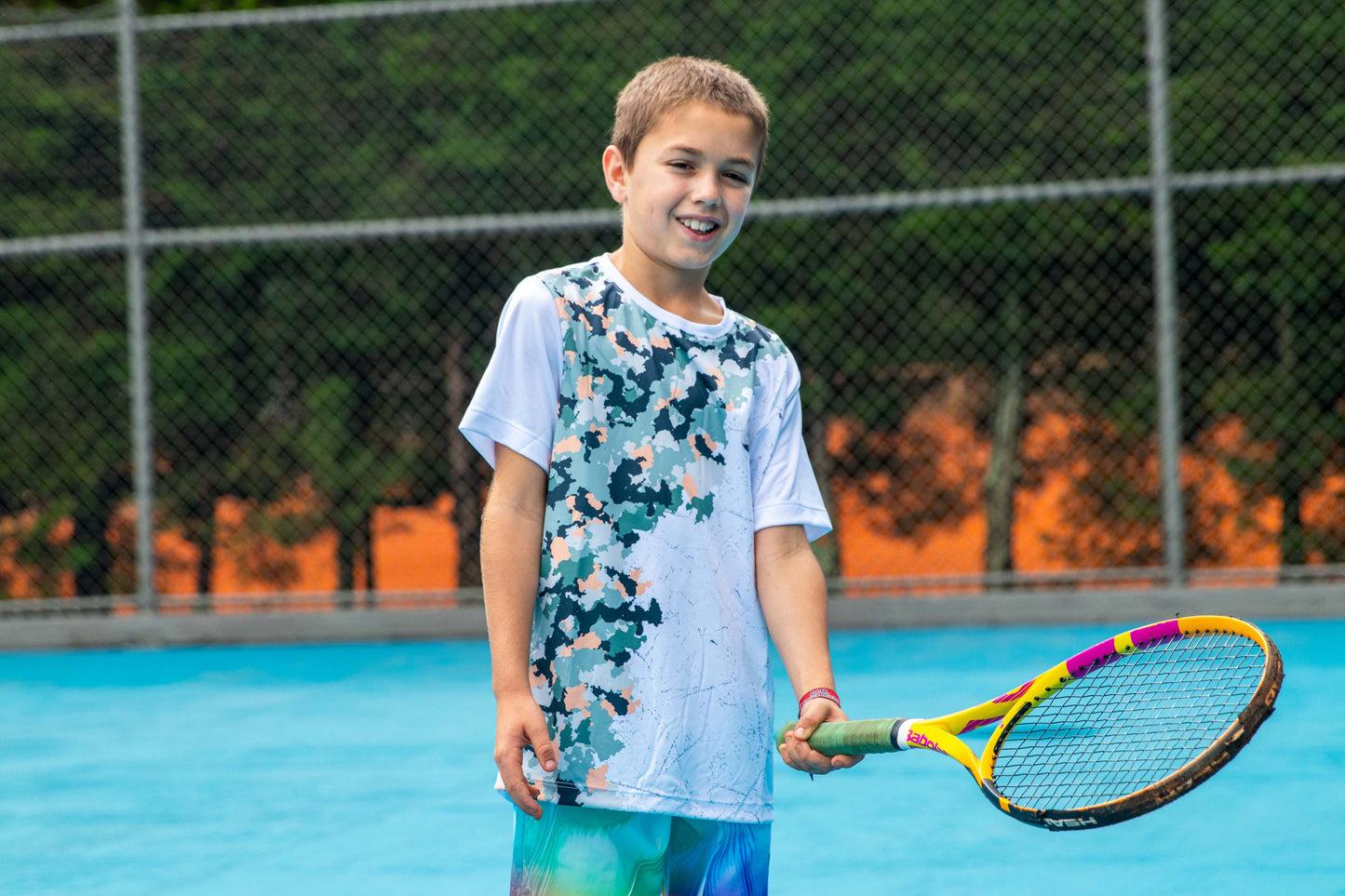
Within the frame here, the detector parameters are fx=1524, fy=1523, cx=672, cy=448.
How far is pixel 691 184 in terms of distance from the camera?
170cm

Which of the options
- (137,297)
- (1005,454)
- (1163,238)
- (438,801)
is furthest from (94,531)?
(1163,238)

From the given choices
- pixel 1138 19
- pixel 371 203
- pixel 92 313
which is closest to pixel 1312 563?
pixel 1138 19

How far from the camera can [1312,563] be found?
6082mm

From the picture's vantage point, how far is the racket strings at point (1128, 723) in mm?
1697

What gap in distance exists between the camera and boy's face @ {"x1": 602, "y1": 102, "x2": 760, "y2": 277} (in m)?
1.70

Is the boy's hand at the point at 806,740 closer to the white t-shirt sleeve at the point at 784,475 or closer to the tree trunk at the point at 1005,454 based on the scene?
the white t-shirt sleeve at the point at 784,475

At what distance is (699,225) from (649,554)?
0.37 m

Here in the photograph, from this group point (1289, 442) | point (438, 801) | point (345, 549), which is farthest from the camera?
point (345, 549)

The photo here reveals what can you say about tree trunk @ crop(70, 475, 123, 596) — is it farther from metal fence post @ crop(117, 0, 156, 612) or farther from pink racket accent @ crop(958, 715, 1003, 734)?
pink racket accent @ crop(958, 715, 1003, 734)

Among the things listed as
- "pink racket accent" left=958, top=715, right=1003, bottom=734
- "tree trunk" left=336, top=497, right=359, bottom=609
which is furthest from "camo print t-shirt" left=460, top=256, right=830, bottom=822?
"tree trunk" left=336, top=497, right=359, bottom=609

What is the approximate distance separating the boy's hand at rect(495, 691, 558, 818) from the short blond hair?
638mm

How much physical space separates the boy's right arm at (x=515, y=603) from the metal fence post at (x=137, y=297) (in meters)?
4.67

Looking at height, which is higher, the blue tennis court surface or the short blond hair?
the short blond hair

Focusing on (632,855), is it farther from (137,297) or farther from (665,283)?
(137,297)
